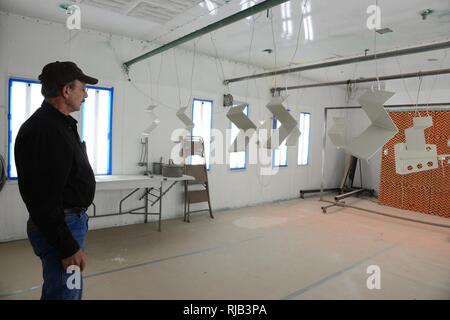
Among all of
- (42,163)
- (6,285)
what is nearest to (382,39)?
(42,163)

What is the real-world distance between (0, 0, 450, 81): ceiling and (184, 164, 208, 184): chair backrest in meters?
2.04

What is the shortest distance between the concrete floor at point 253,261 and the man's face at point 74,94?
1.92 m

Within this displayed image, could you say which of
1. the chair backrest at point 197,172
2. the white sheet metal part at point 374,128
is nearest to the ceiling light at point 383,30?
A: the white sheet metal part at point 374,128

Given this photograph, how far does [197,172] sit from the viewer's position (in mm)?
5652

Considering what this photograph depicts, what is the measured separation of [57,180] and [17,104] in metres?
3.32

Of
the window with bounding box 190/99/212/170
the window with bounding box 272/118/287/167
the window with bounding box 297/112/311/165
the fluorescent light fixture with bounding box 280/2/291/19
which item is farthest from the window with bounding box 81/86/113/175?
the window with bounding box 297/112/311/165

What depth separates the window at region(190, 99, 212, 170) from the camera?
580 cm

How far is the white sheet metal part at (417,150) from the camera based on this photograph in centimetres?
286

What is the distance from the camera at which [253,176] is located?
22.4 ft

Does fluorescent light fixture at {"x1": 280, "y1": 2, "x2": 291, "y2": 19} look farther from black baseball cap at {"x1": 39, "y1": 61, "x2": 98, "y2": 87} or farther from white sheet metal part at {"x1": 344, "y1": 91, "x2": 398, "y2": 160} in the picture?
black baseball cap at {"x1": 39, "y1": 61, "x2": 98, "y2": 87}

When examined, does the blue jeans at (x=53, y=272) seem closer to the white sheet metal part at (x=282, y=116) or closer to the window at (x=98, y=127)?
the white sheet metal part at (x=282, y=116)

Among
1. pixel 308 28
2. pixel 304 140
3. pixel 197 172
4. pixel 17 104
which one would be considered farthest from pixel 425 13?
pixel 17 104

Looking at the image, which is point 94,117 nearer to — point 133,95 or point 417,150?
point 133,95
